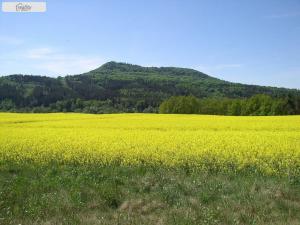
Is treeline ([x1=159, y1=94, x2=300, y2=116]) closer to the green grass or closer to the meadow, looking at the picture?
the meadow

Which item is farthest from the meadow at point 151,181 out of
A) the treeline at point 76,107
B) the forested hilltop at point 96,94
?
the treeline at point 76,107

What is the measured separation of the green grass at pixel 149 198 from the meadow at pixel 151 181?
0.7 inches

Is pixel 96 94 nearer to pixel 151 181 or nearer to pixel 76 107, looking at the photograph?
pixel 76 107

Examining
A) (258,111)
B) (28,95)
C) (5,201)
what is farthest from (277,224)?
(28,95)

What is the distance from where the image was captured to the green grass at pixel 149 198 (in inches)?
283

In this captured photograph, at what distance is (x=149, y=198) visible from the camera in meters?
8.59

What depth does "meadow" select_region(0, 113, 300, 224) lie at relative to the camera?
24.4ft

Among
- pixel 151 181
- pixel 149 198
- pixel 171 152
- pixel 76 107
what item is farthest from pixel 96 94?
pixel 149 198

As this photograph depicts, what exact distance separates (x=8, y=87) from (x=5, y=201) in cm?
9783

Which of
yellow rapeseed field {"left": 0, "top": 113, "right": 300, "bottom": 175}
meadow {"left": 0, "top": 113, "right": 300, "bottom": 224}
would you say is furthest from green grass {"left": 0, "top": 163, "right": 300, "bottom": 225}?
yellow rapeseed field {"left": 0, "top": 113, "right": 300, "bottom": 175}

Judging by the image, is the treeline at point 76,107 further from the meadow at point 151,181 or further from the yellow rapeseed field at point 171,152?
the meadow at point 151,181

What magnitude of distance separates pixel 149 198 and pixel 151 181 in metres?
1.57

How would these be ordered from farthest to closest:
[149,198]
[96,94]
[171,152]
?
[96,94] → [171,152] → [149,198]

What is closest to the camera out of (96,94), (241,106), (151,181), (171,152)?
(151,181)
